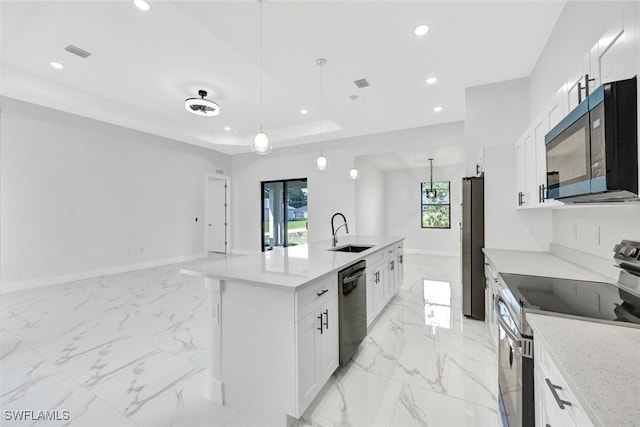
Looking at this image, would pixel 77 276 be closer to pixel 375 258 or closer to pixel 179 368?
pixel 179 368

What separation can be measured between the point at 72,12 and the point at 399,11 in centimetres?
328

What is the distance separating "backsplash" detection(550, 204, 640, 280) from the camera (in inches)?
61.5

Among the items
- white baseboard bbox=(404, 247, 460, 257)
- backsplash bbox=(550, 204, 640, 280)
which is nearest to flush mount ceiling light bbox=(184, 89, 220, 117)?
backsplash bbox=(550, 204, 640, 280)

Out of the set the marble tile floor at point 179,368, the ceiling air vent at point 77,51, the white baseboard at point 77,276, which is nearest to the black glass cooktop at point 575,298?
the marble tile floor at point 179,368

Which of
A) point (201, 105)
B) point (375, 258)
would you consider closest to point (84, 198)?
point (201, 105)

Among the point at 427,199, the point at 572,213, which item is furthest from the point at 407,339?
the point at 427,199

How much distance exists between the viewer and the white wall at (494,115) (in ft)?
11.5

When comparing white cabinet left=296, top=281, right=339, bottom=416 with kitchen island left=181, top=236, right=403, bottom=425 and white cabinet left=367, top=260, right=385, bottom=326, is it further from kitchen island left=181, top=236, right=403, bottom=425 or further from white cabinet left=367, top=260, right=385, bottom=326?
white cabinet left=367, top=260, right=385, bottom=326

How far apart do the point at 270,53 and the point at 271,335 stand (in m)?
2.96

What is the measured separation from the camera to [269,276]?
1694 mm

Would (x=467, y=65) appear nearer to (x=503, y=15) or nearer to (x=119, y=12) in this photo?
(x=503, y=15)

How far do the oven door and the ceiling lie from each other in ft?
8.55

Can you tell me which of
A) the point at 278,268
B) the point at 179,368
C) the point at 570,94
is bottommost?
the point at 179,368

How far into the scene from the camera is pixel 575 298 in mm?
1358
